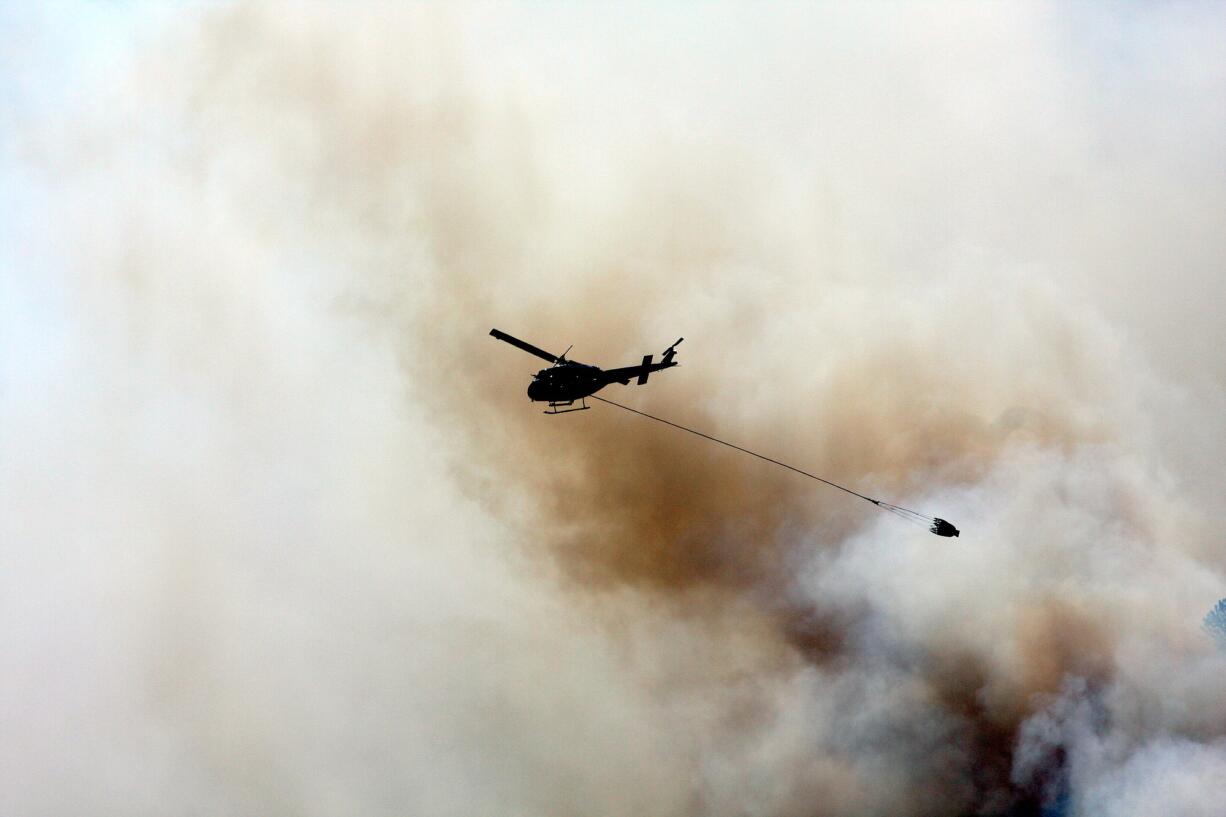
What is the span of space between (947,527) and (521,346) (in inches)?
863

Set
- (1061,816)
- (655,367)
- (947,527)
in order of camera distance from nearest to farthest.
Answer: (947,527)
(655,367)
(1061,816)

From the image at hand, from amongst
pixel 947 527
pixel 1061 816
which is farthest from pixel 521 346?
pixel 1061 816

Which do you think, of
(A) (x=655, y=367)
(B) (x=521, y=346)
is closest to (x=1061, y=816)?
(A) (x=655, y=367)

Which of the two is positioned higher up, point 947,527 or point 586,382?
point 586,382

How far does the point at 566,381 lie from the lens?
5281 cm

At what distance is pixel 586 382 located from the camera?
174ft

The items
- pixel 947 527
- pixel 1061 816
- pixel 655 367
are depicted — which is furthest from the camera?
pixel 1061 816

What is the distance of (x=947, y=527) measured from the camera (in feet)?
148

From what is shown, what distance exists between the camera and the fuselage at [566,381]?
52.8 meters

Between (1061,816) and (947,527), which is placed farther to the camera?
(1061,816)

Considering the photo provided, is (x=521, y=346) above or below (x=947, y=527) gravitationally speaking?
above

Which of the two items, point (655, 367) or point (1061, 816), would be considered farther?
point (1061, 816)

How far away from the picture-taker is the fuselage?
5275 cm

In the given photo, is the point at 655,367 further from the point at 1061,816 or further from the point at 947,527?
the point at 1061,816
